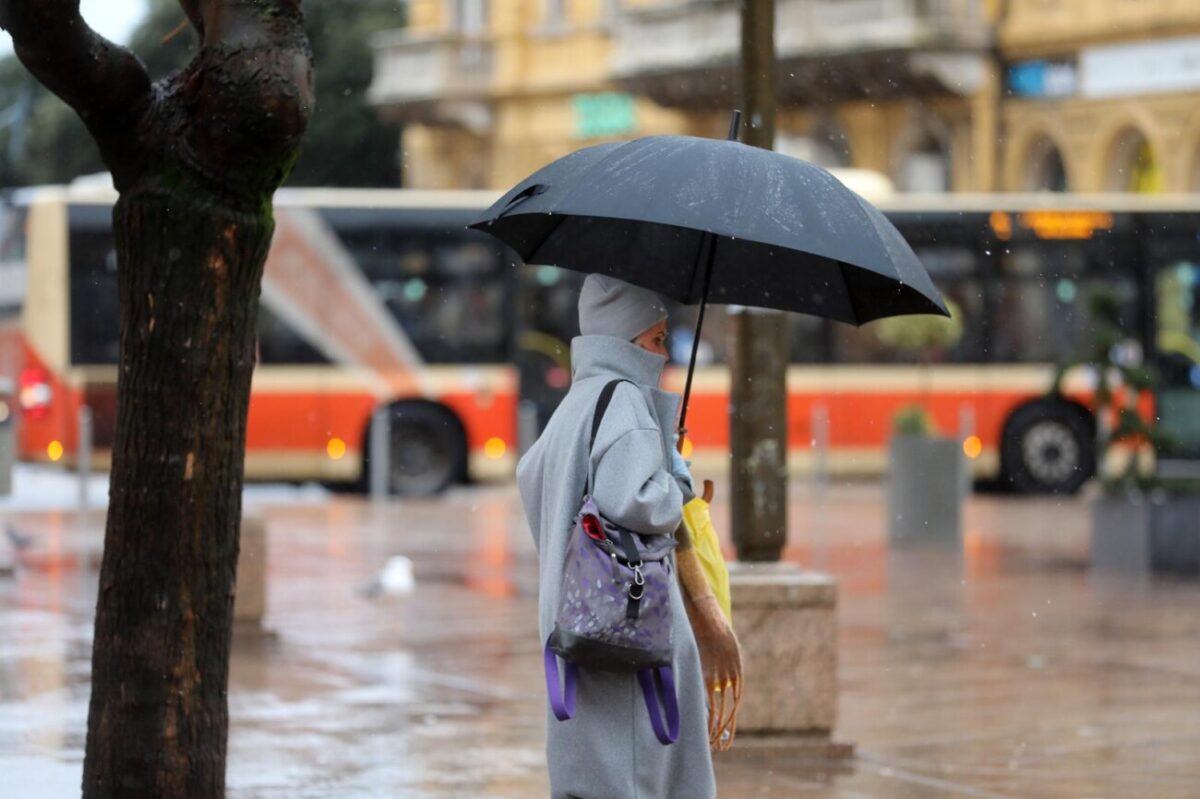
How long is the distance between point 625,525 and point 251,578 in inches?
292

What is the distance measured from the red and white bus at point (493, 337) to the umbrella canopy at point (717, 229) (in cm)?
1962

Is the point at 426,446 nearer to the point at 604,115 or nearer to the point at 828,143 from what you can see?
the point at 828,143

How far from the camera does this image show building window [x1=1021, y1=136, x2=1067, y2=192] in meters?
37.2

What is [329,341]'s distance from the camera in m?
25.8

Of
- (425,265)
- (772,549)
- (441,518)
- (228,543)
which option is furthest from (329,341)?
(228,543)

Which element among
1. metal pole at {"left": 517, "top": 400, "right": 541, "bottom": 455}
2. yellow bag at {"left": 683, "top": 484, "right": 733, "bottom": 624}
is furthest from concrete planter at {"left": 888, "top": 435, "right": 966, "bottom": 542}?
yellow bag at {"left": 683, "top": 484, "right": 733, "bottom": 624}

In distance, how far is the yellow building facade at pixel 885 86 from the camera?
35.6m

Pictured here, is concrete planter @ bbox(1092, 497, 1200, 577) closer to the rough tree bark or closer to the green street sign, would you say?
the rough tree bark

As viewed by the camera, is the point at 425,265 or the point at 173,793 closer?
the point at 173,793

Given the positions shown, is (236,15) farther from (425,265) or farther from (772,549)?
(425,265)

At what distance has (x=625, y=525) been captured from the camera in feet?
16.0

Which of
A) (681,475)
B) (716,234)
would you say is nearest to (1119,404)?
(716,234)

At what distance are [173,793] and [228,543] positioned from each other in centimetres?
64

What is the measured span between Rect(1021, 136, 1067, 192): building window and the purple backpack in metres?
33.1
